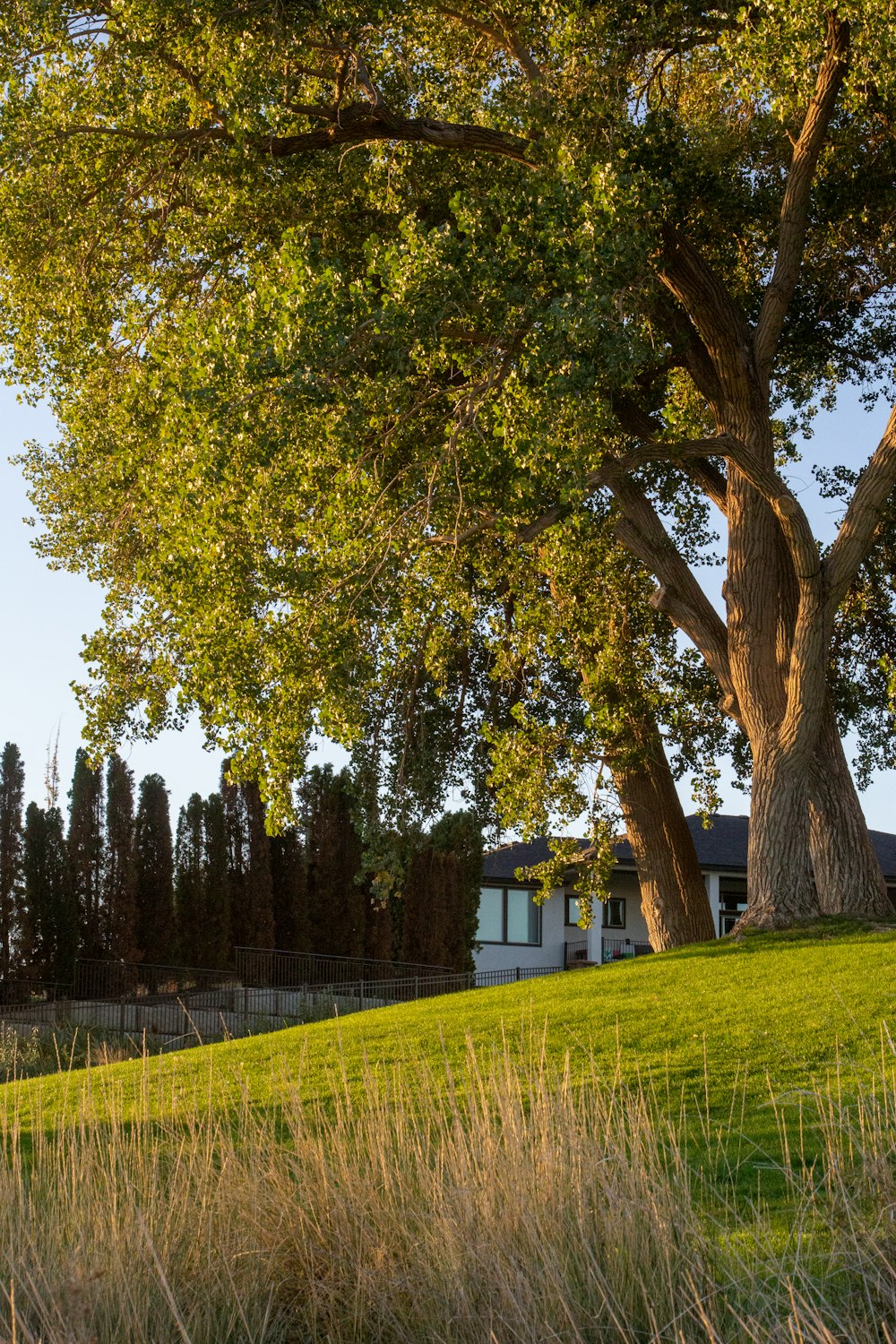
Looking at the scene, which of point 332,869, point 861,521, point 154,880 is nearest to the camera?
point 861,521

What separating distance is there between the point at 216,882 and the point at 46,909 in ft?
16.1

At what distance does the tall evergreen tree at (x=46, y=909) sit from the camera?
29078mm

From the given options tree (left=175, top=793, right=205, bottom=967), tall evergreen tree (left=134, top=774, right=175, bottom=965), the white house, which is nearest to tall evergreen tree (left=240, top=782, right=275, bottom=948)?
tree (left=175, top=793, right=205, bottom=967)

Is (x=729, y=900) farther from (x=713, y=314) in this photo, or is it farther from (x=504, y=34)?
(x=504, y=34)

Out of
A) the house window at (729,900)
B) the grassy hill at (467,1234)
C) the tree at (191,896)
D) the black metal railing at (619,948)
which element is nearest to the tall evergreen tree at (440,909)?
the black metal railing at (619,948)

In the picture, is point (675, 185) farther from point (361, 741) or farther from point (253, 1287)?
point (253, 1287)

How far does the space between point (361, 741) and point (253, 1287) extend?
47.5 feet

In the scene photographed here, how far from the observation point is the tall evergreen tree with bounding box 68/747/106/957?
101ft

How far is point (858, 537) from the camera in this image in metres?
16.0

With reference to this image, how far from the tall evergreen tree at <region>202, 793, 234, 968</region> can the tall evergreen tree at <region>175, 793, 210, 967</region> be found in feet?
0.35

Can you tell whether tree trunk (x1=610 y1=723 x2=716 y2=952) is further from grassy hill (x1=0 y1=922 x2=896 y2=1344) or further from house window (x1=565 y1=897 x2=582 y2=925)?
house window (x1=565 y1=897 x2=582 y2=925)

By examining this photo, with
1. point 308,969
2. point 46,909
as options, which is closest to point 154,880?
point 46,909

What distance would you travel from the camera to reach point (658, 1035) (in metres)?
12.1

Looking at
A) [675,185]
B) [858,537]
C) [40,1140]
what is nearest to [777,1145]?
[40,1140]
